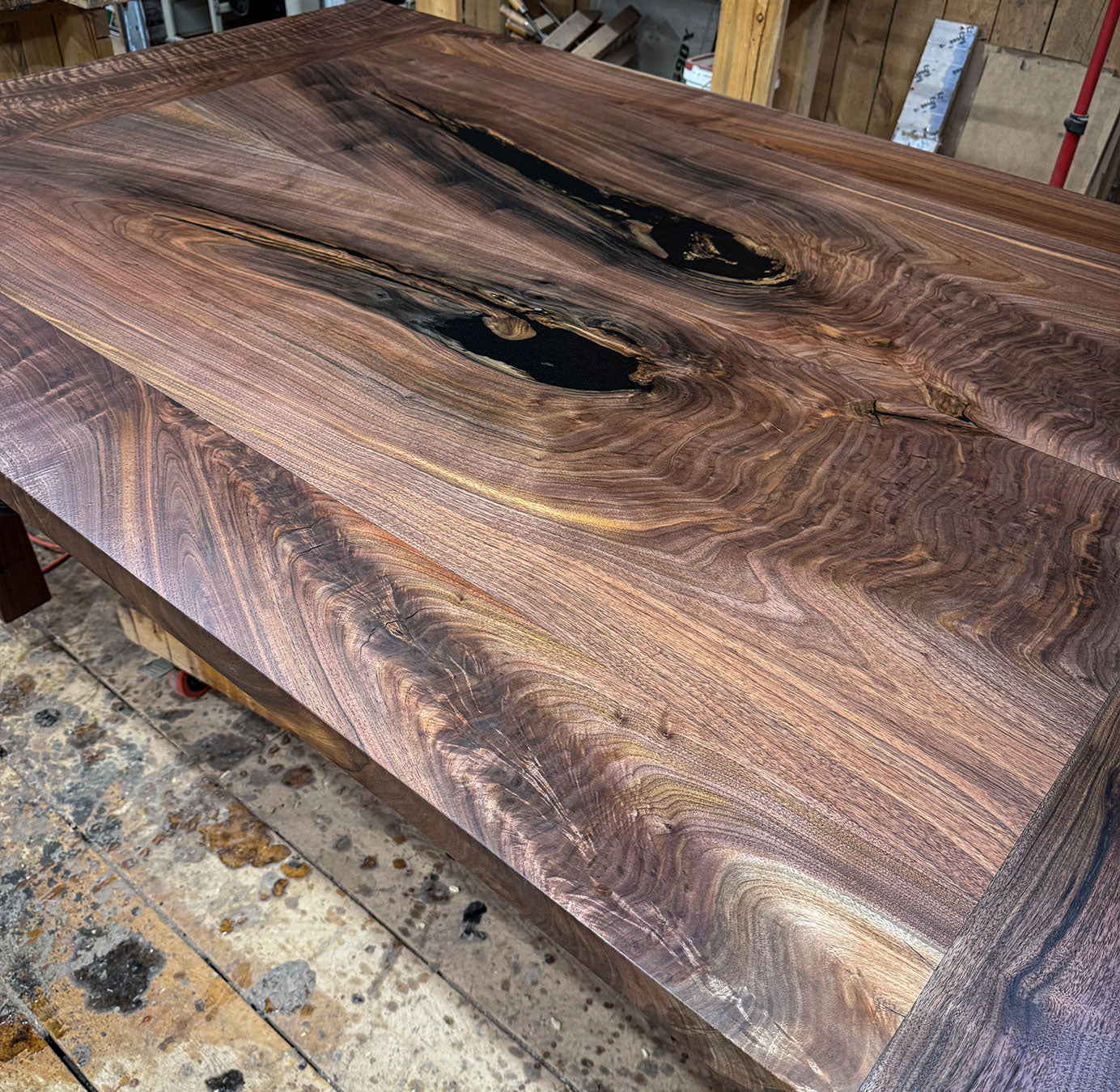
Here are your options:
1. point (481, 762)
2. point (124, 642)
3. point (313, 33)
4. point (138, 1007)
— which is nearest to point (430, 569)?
point (481, 762)

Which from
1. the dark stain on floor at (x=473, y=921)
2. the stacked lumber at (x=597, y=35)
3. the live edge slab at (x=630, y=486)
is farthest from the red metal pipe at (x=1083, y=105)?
the dark stain on floor at (x=473, y=921)

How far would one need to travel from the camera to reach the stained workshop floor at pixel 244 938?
0.93 meters

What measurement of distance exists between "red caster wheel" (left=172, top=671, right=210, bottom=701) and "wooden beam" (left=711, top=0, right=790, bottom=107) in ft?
4.50

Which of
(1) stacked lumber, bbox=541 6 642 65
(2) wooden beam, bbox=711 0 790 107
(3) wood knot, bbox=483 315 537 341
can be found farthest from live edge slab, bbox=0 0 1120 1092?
(1) stacked lumber, bbox=541 6 642 65

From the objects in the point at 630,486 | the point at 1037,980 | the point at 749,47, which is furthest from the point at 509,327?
the point at 749,47

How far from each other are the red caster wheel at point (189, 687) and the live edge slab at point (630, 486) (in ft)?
1.81

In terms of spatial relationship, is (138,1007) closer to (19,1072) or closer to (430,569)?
(19,1072)

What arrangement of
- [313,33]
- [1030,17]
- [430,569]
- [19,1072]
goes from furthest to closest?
[1030,17] < [313,33] < [19,1072] < [430,569]

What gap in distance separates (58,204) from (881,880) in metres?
0.95

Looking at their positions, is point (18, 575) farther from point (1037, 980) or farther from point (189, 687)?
point (1037, 980)

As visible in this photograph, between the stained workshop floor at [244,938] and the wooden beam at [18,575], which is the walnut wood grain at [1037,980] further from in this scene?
the wooden beam at [18,575]

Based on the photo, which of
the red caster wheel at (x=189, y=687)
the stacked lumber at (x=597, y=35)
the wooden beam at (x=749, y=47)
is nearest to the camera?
the red caster wheel at (x=189, y=687)

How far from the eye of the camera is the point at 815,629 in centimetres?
59

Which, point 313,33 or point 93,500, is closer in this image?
point 93,500
